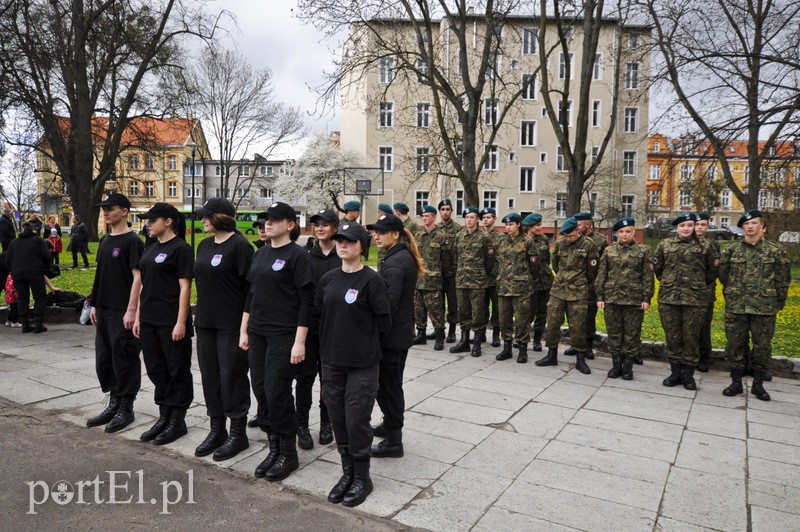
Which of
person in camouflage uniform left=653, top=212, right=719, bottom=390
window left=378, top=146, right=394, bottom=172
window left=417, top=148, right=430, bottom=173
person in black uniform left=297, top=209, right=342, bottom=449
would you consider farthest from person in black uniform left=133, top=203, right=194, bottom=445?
window left=378, top=146, right=394, bottom=172

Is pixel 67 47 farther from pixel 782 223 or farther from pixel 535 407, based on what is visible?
pixel 782 223

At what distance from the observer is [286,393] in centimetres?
416

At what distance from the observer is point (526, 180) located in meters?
48.7

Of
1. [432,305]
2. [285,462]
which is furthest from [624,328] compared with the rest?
[285,462]

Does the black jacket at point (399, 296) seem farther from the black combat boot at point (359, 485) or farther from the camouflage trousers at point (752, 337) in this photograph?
the camouflage trousers at point (752, 337)

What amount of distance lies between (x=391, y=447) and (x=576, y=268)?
428cm

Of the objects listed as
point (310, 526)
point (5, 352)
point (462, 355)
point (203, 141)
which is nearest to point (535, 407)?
point (462, 355)

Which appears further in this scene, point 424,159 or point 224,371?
point 424,159

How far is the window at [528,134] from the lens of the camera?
158 feet

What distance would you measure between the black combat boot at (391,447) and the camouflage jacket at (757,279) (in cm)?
455

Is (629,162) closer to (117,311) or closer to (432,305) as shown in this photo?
A: (432,305)

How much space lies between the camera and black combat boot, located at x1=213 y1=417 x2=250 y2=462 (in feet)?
14.7

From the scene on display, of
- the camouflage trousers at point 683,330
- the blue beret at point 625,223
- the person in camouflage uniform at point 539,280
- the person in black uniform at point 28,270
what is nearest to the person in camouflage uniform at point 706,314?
the camouflage trousers at point 683,330

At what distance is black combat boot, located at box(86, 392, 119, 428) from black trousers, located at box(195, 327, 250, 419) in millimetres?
1344
